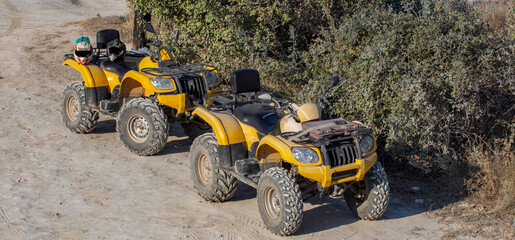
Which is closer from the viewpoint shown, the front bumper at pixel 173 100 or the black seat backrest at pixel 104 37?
the front bumper at pixel 173 100

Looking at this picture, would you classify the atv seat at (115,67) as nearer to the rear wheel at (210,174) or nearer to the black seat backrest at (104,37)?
the black seat backrest at (104,37)

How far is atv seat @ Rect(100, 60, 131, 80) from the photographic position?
9.66m

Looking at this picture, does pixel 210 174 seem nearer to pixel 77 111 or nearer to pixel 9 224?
pixel 9 224

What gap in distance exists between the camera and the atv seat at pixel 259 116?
6.71m

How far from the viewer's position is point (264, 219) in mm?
6348

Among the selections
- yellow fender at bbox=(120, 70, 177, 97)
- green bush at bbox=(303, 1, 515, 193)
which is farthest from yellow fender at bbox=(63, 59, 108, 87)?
green bush at bbox=(303, 1, 515, 193)

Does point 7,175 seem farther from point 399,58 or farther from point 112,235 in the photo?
point 399,58

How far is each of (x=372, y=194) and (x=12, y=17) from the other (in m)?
17.0

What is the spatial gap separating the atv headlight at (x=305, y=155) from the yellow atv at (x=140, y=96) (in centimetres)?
296

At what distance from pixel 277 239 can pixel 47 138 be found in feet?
17.1

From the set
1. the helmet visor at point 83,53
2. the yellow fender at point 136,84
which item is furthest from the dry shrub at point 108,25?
the yellow fender at point 136,84

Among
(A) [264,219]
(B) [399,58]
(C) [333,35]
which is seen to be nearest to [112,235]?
(A) [264,219]

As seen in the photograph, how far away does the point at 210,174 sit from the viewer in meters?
7.21

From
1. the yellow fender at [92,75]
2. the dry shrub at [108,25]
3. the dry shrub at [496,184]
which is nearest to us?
the dry shrub at [496,184]
